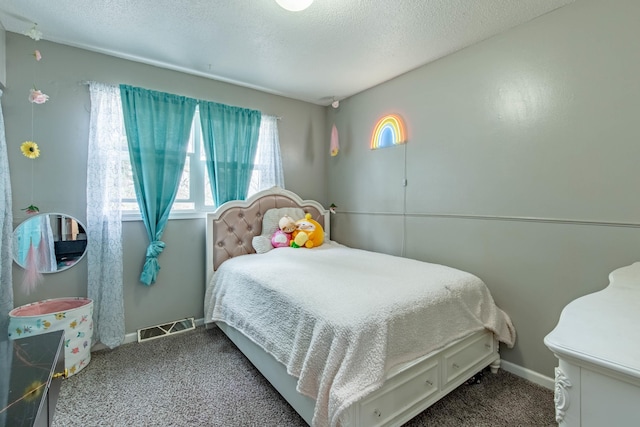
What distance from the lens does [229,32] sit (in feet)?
6.79

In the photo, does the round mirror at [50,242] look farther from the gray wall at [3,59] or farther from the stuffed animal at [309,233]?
the stuffed animal at [309,233]

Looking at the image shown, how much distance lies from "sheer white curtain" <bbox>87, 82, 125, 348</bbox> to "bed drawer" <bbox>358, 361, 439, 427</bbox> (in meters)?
2.16

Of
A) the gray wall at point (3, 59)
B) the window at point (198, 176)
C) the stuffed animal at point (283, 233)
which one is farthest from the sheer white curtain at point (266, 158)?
the gray wall at point (3, 59)

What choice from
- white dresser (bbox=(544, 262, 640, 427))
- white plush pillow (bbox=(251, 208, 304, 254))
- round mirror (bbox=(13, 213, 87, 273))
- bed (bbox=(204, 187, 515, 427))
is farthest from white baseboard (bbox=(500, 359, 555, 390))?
round mirror (bbox=(13, 213, 87, 273))

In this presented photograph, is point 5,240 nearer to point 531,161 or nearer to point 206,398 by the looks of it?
point 206,398

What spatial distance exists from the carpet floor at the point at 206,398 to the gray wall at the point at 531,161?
17.1 inches

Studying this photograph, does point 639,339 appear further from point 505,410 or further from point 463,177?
point 463,177

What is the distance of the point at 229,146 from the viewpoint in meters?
2.91

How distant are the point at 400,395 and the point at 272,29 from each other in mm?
2449

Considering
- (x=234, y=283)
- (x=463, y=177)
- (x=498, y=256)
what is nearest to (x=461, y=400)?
(x=498, y=256)

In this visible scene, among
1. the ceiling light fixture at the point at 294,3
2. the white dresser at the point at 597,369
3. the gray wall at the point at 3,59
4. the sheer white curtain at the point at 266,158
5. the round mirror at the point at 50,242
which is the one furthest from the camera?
the sheer white curtain at the point at 266,158

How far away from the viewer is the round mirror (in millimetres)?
2057

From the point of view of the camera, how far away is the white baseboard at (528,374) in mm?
1885

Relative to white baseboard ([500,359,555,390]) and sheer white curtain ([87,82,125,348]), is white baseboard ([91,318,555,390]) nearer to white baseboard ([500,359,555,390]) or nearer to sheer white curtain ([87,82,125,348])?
white baseboard ([500,359,555,390])
